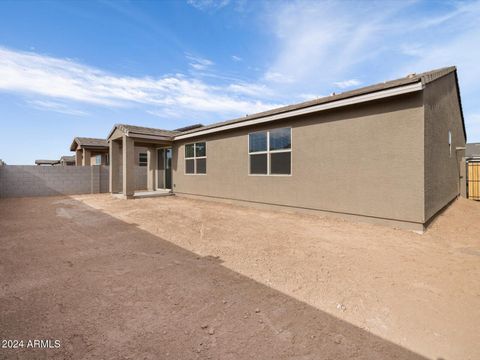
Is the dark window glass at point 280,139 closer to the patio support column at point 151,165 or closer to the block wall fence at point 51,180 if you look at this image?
the patio support column at point 151,165

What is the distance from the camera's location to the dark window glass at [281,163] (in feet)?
25.0

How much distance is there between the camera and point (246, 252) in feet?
13.0

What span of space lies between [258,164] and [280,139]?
130cm

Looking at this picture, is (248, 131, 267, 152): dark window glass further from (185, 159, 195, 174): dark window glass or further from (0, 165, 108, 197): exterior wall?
(0, 165, 108, 197): exterior wall

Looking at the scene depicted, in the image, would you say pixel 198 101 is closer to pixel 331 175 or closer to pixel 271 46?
pixel 271 46

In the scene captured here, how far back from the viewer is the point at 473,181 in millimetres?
11836

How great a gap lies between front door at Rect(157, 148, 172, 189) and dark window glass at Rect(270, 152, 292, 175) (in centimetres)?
781

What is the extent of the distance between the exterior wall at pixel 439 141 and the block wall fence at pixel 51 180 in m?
17.1

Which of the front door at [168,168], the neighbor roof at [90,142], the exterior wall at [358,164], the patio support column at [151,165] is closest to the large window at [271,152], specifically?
the exterior wall at [358,164]

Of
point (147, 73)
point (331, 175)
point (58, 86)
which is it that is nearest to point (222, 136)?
point (331, 175)

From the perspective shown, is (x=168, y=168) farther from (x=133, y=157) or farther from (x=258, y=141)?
(x=258, y=141)

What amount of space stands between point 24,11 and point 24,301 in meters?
9.15

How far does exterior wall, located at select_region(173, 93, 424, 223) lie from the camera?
5223mm

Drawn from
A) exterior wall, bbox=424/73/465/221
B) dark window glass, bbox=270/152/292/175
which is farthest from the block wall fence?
exterior wall, bbox=424/73/465/221
